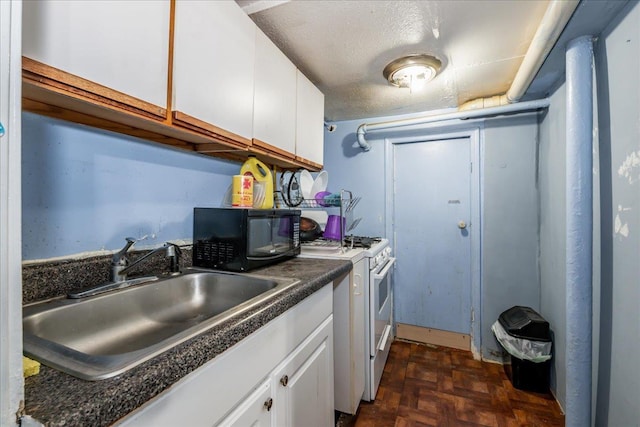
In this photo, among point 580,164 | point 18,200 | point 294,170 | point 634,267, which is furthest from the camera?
point 294,170

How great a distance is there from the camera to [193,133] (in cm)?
106

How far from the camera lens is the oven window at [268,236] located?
1.21 meters

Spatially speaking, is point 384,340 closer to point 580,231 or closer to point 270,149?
point 580,231

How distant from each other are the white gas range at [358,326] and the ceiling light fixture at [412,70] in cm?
116

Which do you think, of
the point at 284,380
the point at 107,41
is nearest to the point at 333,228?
the point at 284,380

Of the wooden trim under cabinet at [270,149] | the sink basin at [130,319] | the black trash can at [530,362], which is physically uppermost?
the wooden trim under cabinet at [270,149]

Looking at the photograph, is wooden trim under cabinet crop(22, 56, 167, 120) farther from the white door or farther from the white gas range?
the white door

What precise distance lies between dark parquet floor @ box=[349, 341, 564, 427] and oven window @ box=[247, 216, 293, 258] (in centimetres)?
110

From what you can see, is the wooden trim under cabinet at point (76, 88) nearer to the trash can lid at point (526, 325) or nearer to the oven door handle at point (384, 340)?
the oven door handle at point (384, 340)

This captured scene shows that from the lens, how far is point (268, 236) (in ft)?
4.42

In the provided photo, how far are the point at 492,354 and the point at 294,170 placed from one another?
2149 millimetres

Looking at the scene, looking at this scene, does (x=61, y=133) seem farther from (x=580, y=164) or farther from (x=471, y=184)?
(x=471, y=184)

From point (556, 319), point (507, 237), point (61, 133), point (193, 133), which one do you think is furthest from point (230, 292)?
point (507, 237)

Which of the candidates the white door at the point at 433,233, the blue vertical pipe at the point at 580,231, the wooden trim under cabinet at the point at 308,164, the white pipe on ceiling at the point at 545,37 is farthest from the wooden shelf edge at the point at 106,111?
the white door at the point at 433,233
